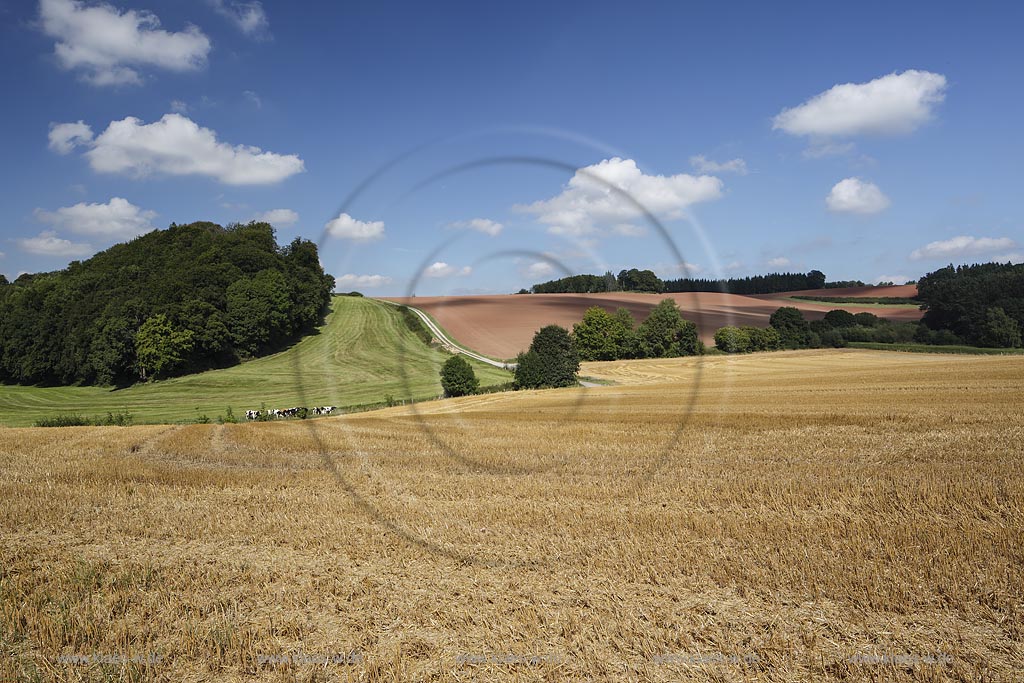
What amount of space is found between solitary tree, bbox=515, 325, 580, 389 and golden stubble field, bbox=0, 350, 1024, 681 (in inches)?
1504

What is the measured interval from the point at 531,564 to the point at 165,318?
279ft

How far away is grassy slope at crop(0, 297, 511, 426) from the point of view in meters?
60.8

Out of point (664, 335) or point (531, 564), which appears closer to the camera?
point (531, 564)

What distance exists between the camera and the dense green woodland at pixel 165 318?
77.7 metres

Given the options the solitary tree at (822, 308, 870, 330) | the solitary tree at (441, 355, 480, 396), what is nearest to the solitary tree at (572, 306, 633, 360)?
the solitary tree at (441, 355, 480, 396)

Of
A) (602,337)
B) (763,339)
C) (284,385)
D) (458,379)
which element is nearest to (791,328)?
(763,339)

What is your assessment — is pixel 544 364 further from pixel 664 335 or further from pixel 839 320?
pixel 839 320

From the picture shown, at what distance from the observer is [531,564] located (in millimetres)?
9367

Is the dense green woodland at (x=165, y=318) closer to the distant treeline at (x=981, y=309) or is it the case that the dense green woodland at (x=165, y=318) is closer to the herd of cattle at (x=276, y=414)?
the herd of cattle at (x=276, y=414)

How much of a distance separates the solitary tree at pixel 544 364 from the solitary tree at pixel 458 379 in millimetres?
5226

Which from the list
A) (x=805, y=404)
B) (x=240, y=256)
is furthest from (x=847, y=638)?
(x=240, y=256)

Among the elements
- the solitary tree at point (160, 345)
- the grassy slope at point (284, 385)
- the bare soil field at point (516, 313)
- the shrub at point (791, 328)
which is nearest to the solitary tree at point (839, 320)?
the shrub at point (791, 328)

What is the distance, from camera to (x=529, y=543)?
404 inches

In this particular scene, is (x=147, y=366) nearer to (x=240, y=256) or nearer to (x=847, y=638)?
(x=240, y=256)
